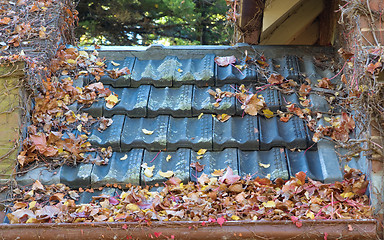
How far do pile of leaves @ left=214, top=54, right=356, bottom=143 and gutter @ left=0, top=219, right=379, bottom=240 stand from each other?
2.40 feet

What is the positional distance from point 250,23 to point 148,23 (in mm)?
7931

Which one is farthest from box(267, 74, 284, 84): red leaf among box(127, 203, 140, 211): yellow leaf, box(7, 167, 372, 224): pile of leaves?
box(127, 203, 140, 211): yellow leaf

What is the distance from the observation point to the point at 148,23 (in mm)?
11422

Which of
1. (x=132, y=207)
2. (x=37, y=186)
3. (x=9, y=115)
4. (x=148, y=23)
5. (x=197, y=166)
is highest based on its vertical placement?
(x=148, y=23)

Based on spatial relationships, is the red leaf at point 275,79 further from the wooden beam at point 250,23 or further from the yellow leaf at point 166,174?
the yellow leaf at point 166,174

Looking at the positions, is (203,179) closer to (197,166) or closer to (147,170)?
(197,166)

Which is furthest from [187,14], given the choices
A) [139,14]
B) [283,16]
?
[283,16]

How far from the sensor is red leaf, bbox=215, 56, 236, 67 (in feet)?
11.2

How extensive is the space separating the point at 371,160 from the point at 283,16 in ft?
6.08

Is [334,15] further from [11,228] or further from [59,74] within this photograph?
[11,228]

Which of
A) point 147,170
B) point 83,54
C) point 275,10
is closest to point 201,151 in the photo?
point 147,170

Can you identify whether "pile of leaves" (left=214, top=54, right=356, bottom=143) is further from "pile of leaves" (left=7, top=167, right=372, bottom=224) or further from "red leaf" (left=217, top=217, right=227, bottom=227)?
"red leaf" (left=217, top=217, right=227, bottom=227)

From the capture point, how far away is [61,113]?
3.09 metres

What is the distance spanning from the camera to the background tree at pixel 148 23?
10867 mm
